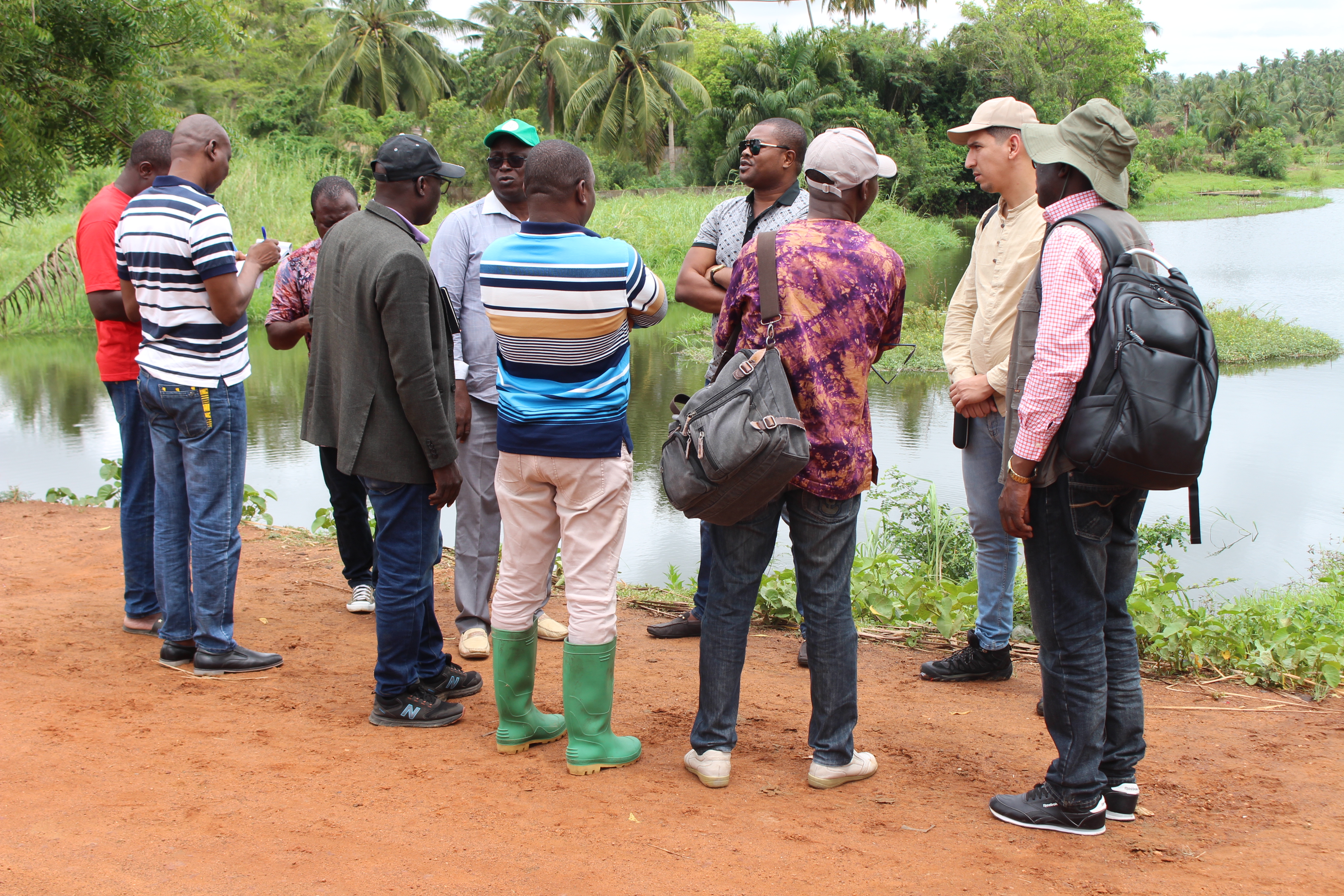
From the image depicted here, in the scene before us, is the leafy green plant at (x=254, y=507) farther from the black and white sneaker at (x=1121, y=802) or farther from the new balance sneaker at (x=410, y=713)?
the black and white sneaker at (x=1121, y=802)

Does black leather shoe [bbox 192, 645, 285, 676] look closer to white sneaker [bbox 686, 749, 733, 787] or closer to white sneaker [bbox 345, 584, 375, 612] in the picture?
white sneaker [bbox 345, 584, 375, 612]

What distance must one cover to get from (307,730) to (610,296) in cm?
170

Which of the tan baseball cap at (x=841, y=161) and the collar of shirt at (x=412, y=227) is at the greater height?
the tan baseball cap at (x=841, y=161)

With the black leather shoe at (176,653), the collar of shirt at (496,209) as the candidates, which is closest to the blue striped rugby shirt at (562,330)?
the collar of shirt at (496,209)

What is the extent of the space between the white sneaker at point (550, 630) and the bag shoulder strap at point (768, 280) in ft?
6.70

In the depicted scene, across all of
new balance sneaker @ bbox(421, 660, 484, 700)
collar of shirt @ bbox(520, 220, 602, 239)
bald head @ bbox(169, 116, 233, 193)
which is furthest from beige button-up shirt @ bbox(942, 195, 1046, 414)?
bald head @ bbox(169, 116, 233, 193)

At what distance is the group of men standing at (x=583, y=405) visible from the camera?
2576 mm

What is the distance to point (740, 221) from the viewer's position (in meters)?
4.02

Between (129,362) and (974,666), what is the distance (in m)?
3.56

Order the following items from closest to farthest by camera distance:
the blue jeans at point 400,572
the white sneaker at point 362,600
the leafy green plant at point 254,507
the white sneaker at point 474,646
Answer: the blue jeans at point 400,572, the white sneaker at point 474,646, the white sneaker at point 362,600, the leafy green plant at point 254,507

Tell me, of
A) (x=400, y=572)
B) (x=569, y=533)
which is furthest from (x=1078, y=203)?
(x=400, y=572)

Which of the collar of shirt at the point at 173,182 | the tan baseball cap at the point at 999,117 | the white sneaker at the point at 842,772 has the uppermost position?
the tan baseball cap at the point at 999,117

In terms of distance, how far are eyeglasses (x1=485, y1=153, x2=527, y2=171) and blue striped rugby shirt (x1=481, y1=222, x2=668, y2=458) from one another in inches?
43.6

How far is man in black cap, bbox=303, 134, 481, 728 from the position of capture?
3.03 metres
